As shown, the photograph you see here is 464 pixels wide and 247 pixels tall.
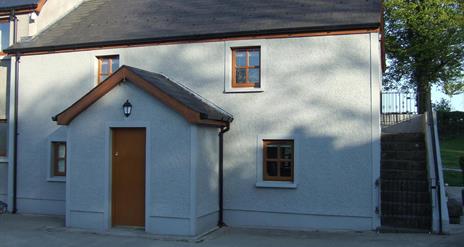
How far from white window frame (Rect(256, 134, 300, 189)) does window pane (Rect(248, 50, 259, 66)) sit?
208cm

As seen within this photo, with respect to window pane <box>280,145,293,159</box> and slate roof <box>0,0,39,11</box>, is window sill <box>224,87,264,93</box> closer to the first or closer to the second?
window pane <box>280,145,293,159</box>

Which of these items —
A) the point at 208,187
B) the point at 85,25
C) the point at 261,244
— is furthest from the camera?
the point at 85,25

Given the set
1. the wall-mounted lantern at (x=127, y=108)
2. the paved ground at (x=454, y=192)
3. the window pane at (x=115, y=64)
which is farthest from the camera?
the paved ground at (x=454, y=192)

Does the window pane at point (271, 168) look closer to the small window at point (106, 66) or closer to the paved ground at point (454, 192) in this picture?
the small window at point (106, 66)

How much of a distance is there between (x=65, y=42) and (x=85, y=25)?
131 cm

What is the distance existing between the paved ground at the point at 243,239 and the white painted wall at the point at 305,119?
688mm

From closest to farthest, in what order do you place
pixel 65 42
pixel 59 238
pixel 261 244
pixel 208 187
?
pixel 261 244, pixel 59 238, pixel 208 187, pixel 65 42

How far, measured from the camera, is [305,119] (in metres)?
12.3

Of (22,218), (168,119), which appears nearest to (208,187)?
(168,119)

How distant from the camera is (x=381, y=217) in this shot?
1149cm

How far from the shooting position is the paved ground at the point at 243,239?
10117mm

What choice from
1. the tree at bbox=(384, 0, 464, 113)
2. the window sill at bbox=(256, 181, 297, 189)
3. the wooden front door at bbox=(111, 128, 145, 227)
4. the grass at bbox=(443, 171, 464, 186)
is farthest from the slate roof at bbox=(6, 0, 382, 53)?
the tree at bbox=(384, 0, 464, 113)

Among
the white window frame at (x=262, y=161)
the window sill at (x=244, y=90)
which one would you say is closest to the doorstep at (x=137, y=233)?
the white window frame at (x=262, y=161)

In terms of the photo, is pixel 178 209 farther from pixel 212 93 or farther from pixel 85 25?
pixel 85 25
